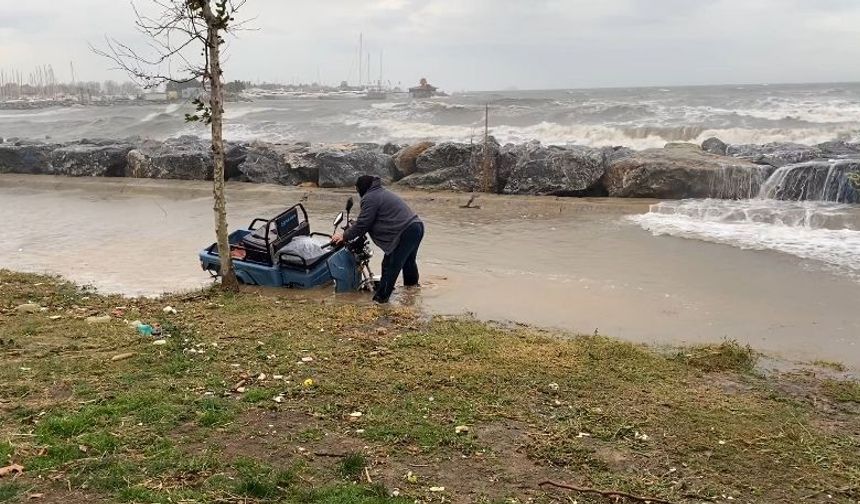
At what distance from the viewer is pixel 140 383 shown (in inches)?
Result: 189

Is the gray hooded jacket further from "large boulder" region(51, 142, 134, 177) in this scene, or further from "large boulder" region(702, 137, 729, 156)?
"large boulder" region(51, 142, 134, 177)

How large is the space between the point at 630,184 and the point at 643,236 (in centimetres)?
436

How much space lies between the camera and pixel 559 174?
16453 mm

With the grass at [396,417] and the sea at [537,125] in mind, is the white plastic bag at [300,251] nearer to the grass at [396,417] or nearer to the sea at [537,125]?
the grass at [396,417]

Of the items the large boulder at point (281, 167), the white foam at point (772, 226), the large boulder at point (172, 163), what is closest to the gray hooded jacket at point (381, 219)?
the white foam at point (772, 226)

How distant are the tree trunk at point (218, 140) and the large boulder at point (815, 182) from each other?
475 inches

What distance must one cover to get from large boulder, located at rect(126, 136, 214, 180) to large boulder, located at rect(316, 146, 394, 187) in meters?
3.61

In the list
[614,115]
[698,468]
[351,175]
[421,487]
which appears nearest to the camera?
[421,487]

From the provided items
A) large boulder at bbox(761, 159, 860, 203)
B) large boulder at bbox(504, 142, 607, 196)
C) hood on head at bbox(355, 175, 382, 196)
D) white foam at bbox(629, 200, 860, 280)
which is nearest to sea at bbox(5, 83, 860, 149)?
large boulder at bbox(504, 142, 607, 196)

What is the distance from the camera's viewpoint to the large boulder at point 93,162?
69.7 ft

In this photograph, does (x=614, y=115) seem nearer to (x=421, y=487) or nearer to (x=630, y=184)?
(x=630, y=184)

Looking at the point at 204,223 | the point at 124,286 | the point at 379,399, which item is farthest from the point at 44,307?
the point at 204,223

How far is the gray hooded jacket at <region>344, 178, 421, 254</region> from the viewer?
7652 mm

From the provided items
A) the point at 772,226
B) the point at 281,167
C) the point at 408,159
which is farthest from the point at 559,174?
the point at 281,167
